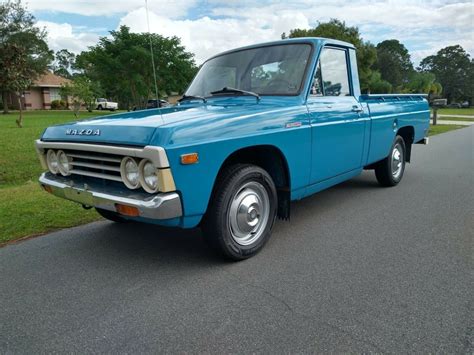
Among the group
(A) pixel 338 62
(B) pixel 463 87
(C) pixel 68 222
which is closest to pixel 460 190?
(A) pixel 338 62

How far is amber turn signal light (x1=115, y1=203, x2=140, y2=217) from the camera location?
283 cm

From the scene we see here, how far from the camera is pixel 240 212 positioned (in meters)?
3.38

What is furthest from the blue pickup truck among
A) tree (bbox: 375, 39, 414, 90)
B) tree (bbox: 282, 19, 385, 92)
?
tree (bbox: 375, 39, 414, 90)

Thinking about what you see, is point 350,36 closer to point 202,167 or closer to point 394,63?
point 202,167

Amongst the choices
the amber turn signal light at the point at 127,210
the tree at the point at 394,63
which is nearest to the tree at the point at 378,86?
the amber turn signal light at the point at 127,210

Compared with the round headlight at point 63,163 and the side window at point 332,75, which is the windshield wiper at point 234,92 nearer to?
the side window at point 332,75

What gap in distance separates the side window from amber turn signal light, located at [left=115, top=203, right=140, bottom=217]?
7.43ft

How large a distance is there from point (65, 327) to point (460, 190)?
5824 millimetres

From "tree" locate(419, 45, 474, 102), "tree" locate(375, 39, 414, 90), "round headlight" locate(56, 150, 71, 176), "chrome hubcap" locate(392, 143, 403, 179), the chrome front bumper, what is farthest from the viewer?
"tree" locate(419, 45, 474, 102)

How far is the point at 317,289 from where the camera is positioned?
2.92 meters

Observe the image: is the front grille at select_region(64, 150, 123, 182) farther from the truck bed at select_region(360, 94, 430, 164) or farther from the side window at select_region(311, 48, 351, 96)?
the truck bed at select_region(360, 94, 430, 164)

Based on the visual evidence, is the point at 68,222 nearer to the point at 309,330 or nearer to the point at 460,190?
the point at 309,330

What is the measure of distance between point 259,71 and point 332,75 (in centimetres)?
87

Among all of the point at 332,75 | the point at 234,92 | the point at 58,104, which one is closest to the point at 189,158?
the point at 234,92
